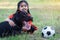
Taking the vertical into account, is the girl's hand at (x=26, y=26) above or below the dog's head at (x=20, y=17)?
below

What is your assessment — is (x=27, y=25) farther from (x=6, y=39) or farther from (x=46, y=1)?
(x=46, y=1)

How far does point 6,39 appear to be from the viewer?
20.7 feet

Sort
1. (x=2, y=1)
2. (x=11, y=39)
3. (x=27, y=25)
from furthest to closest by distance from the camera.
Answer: (x=2, y=1) < (x=27, y=25) < (x=11, y=39)

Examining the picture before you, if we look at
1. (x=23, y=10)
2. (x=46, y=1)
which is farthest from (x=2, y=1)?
(x=23, y=10)

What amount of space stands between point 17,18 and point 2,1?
890 cm

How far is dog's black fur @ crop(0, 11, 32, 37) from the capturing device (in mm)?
6489

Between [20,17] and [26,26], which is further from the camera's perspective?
[26,26]

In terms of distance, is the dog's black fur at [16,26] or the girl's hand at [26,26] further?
the girl's hand at [26,26]

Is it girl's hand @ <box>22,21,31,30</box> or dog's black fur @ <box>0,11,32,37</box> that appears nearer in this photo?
dog's black fur @ <box>0,11,32,37</box>

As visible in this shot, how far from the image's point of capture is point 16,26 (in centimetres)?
662

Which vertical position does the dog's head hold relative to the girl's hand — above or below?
above

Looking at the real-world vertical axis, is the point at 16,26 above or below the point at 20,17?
below

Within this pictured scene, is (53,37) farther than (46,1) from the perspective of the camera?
No

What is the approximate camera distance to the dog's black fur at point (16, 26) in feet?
21.3
